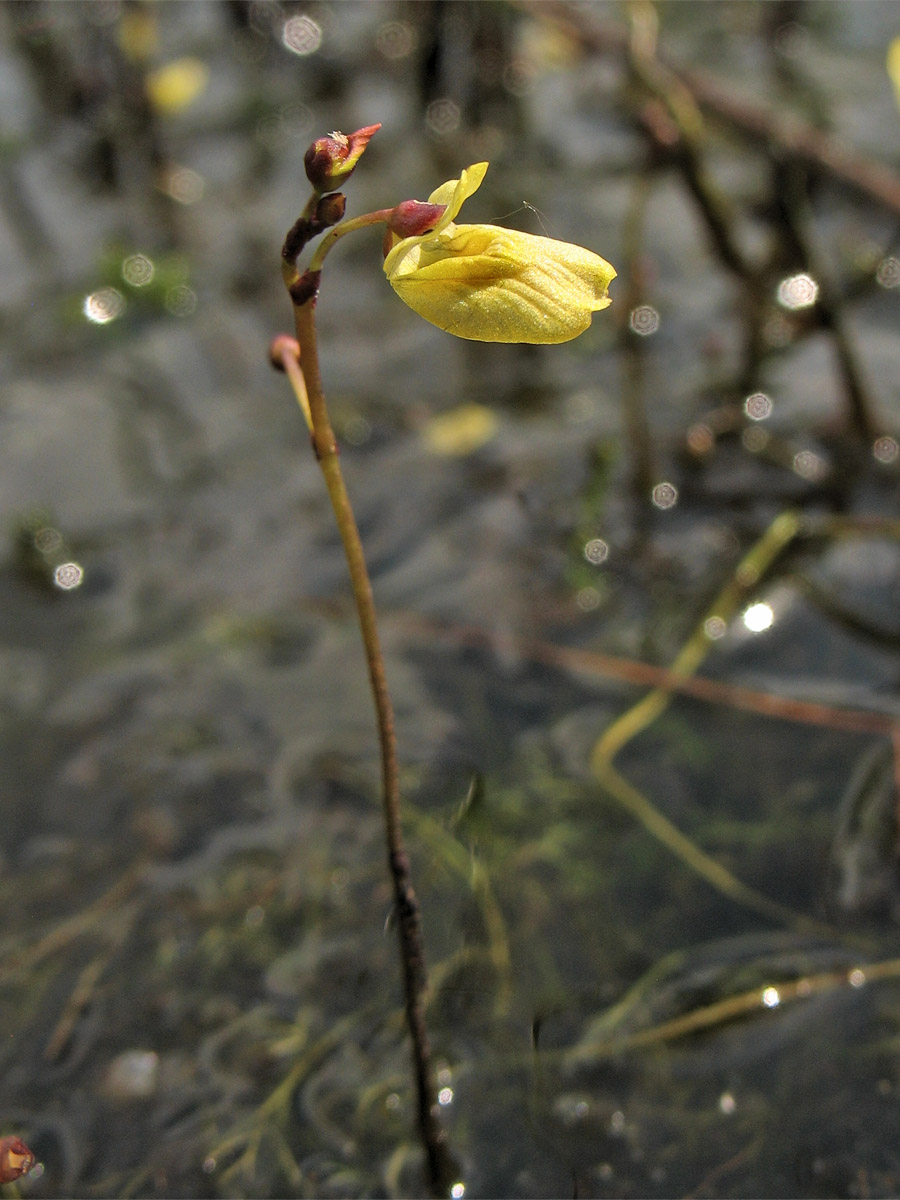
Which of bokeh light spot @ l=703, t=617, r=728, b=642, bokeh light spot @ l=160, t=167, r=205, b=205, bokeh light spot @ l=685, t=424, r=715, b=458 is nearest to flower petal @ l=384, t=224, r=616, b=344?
bokeh light spot @ l=703, t=617, r=728, b=642

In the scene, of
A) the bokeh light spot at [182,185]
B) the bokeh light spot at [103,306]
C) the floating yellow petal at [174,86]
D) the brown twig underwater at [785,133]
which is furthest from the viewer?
the floating yellow petal at [174,86]

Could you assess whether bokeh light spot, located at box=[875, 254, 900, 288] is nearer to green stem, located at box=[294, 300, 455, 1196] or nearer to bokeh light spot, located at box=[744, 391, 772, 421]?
bokeh light spot, located at box=[744, 391, 772, 421]

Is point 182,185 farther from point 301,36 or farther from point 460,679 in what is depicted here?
point 460,679

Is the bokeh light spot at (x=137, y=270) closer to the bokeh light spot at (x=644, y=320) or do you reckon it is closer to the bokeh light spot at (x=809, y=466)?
the bokeh light spot at (x=644, y=320)

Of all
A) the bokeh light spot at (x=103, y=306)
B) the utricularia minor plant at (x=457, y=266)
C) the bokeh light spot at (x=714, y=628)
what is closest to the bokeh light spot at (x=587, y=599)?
the bokeh light spot at (x=714, y=628)

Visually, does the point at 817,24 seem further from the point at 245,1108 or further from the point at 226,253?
the point at 245,1108

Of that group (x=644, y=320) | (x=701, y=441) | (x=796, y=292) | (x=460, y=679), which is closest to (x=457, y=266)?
(x=460, y=679)
